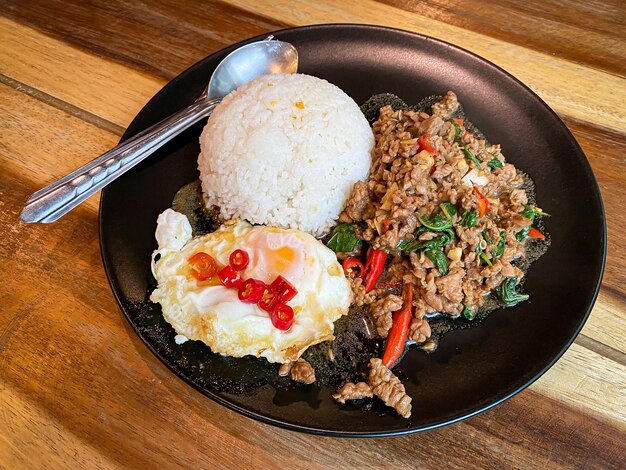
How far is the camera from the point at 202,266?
A: 7.18 ft

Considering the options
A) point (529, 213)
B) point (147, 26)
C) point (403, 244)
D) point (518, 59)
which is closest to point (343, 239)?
point (403, 244)

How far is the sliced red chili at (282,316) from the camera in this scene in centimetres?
203

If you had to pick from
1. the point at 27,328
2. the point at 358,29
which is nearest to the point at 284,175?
the point at 358,29

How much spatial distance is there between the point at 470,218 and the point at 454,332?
0.49 m

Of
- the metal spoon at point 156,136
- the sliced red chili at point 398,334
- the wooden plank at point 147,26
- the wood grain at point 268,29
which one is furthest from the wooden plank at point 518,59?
the sliced red chili at point 398,334

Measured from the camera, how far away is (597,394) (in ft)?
6.77

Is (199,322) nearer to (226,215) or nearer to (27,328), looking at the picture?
(226,215)

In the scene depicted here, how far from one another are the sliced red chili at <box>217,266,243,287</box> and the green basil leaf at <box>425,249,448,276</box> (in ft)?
2.69

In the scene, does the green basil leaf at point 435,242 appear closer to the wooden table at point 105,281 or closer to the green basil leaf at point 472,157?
the green basil leaf at point 472,157

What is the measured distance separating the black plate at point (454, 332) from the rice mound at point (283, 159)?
0.90 ft

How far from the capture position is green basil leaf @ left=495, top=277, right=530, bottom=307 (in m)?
2.20

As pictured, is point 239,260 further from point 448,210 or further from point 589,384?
point 589,384

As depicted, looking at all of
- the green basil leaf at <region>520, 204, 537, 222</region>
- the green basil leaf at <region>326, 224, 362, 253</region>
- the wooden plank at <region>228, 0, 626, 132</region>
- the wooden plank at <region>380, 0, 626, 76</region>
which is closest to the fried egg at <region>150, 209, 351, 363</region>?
the green basil leaf at <region>326, 224, 362, 253</region>

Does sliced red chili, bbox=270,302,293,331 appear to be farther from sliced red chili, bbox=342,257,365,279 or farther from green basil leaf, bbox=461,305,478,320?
green basil leaf, bbox=461,305,478,320
